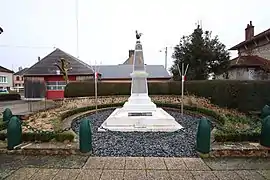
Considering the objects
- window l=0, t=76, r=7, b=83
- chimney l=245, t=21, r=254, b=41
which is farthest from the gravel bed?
window l=0, t=76, r=7, b=83

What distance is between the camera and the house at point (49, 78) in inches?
1055

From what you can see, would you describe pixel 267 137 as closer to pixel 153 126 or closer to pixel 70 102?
pixel 153 126

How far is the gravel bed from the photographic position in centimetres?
579

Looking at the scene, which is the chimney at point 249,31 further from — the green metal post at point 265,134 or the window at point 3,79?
the window at point 3,79

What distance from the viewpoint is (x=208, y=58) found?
72.3 feet

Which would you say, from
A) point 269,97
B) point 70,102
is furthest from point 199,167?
point 70,102

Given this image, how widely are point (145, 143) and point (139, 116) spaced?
255 cm

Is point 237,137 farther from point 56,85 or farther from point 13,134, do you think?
point 56,85

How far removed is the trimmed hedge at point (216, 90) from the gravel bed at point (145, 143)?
6.05 metres

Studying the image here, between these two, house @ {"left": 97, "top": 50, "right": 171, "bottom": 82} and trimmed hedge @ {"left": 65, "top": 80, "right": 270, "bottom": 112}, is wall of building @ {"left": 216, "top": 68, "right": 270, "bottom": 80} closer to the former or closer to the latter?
trimmed hedge @ {"left": 65, "top": 80, "right": 270, "bottom": 112}

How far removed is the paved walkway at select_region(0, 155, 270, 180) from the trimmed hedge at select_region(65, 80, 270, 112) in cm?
885

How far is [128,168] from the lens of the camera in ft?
15.3

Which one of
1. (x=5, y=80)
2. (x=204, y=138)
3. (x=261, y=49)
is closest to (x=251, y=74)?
(x=261, y=49)

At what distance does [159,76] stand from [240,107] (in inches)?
704
